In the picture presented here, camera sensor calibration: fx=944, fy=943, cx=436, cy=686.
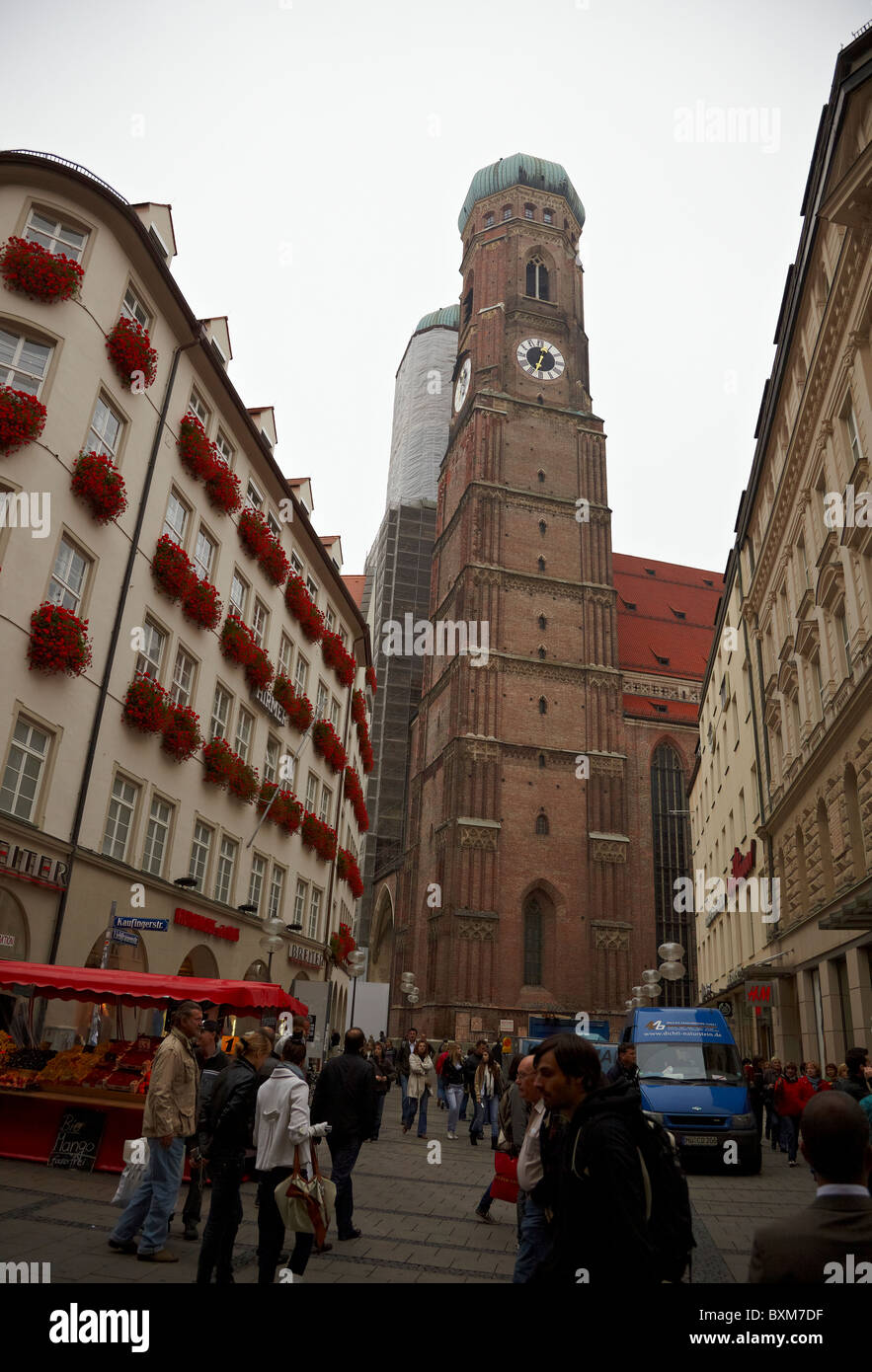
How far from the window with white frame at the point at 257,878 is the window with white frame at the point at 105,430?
36.6 ft

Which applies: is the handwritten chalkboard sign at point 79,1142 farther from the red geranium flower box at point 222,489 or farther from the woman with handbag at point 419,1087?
the red geranium flower box at point 222,489

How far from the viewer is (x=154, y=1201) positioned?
7004mm

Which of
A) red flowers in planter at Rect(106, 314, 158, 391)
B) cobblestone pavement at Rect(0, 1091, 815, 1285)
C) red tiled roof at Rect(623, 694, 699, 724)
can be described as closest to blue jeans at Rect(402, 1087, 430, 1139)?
cobblestone pavement at Rect(0, 1091, 815, 1285)

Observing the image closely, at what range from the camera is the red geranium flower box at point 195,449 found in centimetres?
2028

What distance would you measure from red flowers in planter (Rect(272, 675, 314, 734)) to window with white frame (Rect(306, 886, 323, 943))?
19.7 ft

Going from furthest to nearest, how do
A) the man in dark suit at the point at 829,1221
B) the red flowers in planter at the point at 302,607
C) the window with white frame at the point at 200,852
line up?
the red flowers in planter at the point at 302,607 < the window with white frame at the point at 200,852 < the man in dark suit at the point at 829,1221

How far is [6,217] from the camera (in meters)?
16.5

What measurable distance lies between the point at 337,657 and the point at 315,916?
853 centimetres

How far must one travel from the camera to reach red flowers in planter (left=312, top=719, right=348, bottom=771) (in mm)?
29078

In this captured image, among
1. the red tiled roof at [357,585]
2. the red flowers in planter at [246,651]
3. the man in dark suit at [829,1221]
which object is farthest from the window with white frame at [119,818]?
the red tiled roof at [357,585]

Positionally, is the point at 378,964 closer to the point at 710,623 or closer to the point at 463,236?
the point at 710,623

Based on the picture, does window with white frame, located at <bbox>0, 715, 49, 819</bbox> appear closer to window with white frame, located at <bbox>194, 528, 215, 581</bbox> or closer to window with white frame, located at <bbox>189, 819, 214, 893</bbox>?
window with white frame, located at <bbox>189, 819, 214, 893</bbox>
